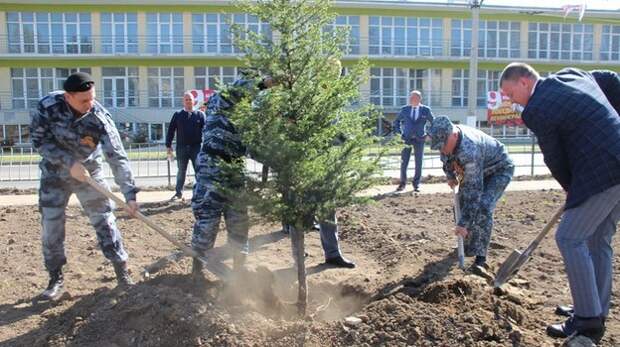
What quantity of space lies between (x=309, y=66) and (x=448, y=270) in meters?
2.43

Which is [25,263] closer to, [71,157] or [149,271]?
[149,271]

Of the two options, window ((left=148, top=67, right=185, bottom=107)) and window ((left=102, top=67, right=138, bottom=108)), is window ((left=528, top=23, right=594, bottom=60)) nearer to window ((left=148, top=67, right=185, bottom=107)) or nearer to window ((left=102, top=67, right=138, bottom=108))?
window ((left=148, top=67, right=185, bottom=107))

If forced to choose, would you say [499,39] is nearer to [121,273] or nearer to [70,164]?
[121,273]

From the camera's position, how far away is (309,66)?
12.7 ft

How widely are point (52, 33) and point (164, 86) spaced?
287 inches

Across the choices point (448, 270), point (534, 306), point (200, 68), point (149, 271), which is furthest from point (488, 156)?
point (200, 68)

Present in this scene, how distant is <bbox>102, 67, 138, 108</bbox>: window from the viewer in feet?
116

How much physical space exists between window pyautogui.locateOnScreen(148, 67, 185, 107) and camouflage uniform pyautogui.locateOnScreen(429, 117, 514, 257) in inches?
1265

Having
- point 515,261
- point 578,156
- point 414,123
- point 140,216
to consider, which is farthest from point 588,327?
point 414,123

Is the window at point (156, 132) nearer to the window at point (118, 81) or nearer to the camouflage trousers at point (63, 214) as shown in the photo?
the window at point (118, 81)

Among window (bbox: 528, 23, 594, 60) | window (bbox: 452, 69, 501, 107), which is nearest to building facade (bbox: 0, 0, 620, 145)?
window (bbox: 452, 69, 501, 107)

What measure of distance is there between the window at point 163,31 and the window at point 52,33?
3.56m

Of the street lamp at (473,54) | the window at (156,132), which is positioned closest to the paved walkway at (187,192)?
the street lamp at (473,54)

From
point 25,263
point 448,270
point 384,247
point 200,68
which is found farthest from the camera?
point 200,68
